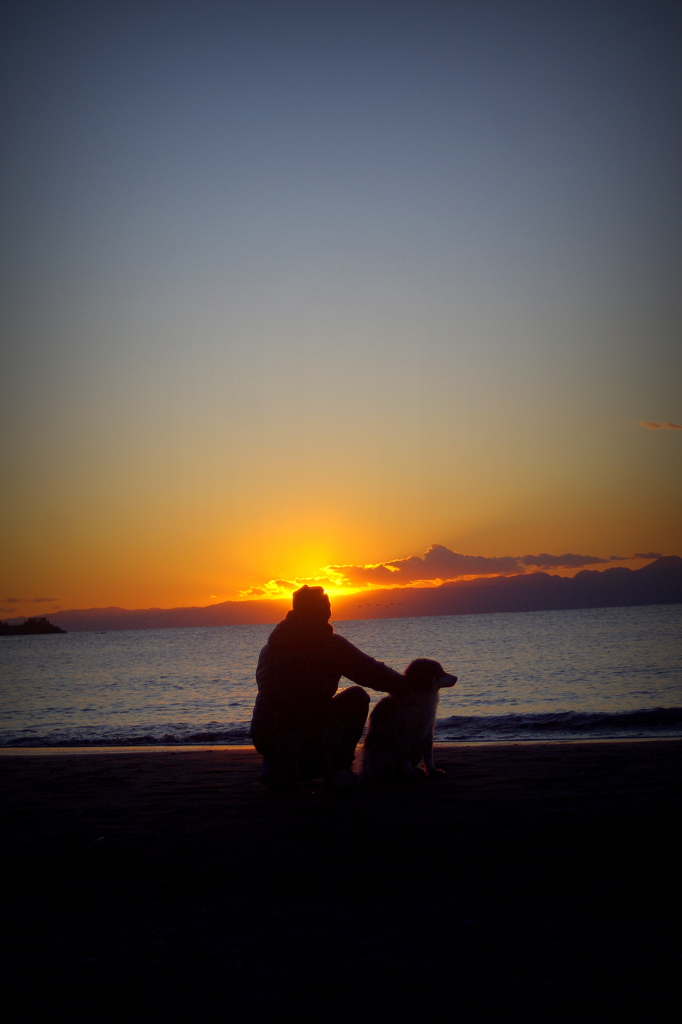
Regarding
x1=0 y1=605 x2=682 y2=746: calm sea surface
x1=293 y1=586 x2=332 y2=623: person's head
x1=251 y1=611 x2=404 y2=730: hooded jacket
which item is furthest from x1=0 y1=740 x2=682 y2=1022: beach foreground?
x1=0 y1=605 x2=682 y2=746: calm sea surface

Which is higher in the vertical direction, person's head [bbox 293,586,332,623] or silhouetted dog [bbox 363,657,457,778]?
person's head [bbox 293,586,332,623]

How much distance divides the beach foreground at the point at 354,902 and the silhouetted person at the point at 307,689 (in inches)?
12.6

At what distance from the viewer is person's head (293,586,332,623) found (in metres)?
5.55

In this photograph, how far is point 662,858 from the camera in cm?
357

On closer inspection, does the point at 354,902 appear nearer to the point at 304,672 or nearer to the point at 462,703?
the point at 304,672

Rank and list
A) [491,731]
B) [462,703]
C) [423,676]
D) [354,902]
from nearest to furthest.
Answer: [354,902] < [423,676] < [491,731] < [462,703]

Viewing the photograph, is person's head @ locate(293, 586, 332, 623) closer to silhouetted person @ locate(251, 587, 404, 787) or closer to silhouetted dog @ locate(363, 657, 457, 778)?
silhouetted person @ locate(251, 587, 404, 787)

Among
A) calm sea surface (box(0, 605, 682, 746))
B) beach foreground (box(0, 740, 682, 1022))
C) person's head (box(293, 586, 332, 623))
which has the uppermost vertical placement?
person's head (box(293, 586, 332, 623))

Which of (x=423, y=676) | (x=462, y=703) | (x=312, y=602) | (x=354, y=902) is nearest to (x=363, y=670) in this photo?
(x=423, y=676)

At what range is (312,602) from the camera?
5.55m

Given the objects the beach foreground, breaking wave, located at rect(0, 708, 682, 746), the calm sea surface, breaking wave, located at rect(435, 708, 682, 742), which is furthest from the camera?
the calm sea surface

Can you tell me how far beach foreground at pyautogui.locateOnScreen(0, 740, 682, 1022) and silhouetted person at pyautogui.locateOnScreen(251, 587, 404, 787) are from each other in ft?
1.05

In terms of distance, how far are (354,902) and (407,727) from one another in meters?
2.67

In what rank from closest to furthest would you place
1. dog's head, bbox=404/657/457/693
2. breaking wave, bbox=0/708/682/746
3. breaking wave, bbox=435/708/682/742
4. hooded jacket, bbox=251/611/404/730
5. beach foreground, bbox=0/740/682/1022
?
beach foreground, bbox=0/740/682/1022
hooded jacket, bbox=251/611/404/730
dog's head, bbox=404/657/457/693
breaking wave, bbox=435/708/682/742
breaking wave, bbox=0/708/682/746
